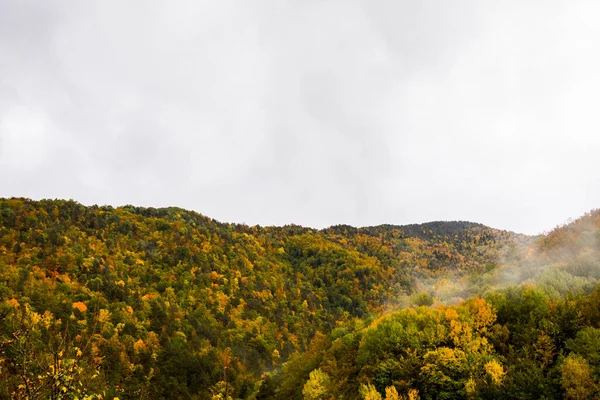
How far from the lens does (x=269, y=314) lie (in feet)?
331

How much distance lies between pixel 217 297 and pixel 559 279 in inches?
2942

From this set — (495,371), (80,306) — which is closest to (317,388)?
(495,371)

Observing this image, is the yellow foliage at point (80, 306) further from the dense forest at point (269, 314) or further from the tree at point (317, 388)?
the tree at point (317, 388)

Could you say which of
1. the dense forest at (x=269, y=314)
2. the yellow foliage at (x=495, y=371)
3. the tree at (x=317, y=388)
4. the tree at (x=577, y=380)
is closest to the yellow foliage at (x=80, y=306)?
the dense forest at (x=269, y=314)

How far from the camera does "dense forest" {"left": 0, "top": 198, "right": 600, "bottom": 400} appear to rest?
2564 cm

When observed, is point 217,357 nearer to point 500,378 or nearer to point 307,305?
point 307,305

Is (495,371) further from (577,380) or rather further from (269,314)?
(269,314)

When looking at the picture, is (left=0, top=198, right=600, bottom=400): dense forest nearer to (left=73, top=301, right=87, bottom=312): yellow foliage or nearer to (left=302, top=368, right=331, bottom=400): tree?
(left=302, top=368, right=331, bottom=400): tree

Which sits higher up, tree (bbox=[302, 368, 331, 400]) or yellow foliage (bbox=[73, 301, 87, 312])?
yellow foliage (bbox=[73, 301, 87, 312])

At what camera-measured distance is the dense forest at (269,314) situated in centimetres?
2564

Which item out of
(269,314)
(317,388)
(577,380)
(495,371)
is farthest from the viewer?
(269,314)

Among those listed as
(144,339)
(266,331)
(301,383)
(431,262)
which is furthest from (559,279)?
(431,262)

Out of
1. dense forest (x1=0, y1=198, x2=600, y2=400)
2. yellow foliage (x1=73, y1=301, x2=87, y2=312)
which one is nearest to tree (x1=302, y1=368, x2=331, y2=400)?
dense forest (x1=0, y1=198, x2=600, y2=400)

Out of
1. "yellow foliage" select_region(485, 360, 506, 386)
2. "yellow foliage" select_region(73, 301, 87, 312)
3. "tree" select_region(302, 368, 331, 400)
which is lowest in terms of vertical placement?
"tree" select_region(302, 368, 331, 400)
